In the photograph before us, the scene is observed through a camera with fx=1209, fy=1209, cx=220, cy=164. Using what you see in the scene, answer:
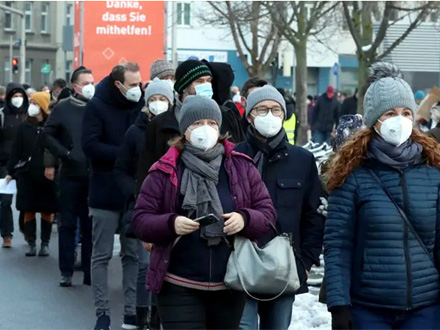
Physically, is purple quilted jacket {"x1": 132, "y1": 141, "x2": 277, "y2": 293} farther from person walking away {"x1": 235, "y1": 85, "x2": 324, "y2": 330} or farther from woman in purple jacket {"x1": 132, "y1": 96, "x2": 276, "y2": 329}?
person walking away {"x1": 235, "y1": 85, "x2": 324, "y2": 330}

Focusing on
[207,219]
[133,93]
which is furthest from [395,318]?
[133,93]

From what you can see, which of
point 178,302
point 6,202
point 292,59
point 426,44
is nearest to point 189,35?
point 292,59

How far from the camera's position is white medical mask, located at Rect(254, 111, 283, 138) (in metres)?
6.53

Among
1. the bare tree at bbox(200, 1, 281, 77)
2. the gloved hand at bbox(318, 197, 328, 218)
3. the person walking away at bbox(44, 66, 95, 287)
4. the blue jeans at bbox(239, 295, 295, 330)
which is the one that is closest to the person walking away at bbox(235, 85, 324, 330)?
the blue jeans at bbox(239, 295, 295, 330)

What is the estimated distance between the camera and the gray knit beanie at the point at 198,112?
19.7 ft

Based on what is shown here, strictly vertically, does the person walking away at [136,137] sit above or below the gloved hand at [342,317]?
above

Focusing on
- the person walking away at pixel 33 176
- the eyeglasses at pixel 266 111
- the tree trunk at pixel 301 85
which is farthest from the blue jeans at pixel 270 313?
the tree trunk at pixel 301 85

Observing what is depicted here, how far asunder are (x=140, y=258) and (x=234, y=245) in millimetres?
3344

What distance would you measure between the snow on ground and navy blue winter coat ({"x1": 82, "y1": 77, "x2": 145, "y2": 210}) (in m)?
1.62

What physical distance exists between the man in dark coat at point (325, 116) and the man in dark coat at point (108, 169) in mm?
20862

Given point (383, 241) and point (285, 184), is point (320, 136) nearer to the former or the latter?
point (285, 184)

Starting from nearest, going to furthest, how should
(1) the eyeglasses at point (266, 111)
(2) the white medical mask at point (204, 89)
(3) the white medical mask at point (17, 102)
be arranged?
1. (1) the eyeglasses at point (266, 111)
2. (2) the white medical mask at point (204, 89)
3. (3) the white medical mask at point (17, 102)

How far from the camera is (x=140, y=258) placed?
29.8ft

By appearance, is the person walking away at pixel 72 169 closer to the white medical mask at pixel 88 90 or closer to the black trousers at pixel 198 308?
the white medical mask at pixel 88 90
